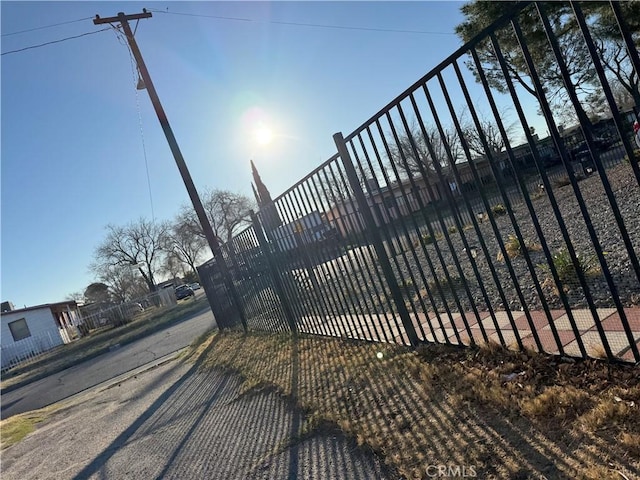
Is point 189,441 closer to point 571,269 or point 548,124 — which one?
point 548,124

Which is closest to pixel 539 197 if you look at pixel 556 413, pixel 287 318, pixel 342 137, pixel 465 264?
pixel 465 264

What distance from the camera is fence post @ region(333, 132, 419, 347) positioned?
3871mm

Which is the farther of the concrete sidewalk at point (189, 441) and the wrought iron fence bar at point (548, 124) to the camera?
the concrete sidewalk at point (189, 441)

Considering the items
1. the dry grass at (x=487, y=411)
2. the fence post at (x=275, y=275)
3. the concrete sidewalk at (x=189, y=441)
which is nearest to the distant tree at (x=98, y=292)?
the concrete sidewalk at (x=189, y=441)

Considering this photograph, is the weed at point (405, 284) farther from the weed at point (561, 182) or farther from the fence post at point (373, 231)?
the weed at point (561, 182)

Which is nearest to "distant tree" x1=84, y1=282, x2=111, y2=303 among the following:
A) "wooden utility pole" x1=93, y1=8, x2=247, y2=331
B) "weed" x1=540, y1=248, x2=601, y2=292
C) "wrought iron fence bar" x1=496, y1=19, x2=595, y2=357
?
"wooden utility pole" x1=93, y1=8, x2=247, y2=331

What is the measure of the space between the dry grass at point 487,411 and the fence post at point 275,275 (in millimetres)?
2342

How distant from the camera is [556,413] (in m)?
2.15

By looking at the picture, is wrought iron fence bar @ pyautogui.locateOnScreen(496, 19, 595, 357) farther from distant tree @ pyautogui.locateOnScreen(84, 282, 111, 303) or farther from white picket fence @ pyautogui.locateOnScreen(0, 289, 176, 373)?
distant tree @ pyautogui.locateOnScreen(84, 282, 111, 303)

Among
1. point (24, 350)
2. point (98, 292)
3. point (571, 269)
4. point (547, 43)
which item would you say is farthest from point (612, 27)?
point (98, 292)

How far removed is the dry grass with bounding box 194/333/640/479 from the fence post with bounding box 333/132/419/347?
0.83 ft

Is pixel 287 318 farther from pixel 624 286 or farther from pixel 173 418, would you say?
pixel 624 286

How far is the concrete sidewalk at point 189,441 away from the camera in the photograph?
2.73m

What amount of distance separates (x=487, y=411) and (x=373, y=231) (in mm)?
1837
